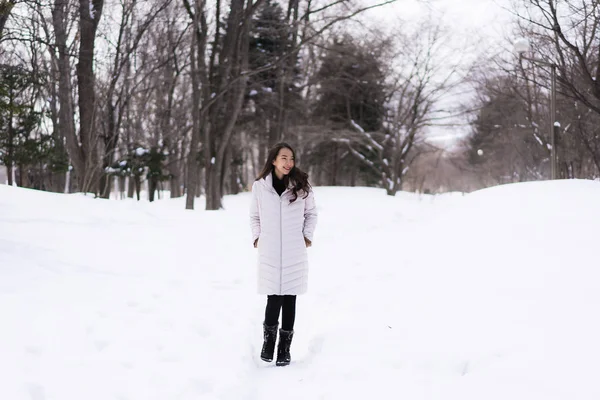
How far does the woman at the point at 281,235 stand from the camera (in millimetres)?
3932

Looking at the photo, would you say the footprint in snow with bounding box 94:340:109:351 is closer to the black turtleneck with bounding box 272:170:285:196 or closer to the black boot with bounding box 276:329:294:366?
the black boot with bounding box 276:329:294:366

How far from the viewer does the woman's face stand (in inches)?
156

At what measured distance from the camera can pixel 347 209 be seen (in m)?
18.6

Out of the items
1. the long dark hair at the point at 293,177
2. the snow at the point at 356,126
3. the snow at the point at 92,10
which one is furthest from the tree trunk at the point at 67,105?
the snow at the point at 356,126

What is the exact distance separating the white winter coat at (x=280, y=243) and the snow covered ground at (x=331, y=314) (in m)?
0.72

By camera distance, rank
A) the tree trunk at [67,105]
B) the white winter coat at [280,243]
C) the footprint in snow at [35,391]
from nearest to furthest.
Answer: the footprint in snow at [35,391] → the white winter coat at [280,243] → the tree trunk at [67,105]

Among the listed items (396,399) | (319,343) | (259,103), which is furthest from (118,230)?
(259,103)

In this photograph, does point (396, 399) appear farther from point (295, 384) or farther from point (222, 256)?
point (222, 256)

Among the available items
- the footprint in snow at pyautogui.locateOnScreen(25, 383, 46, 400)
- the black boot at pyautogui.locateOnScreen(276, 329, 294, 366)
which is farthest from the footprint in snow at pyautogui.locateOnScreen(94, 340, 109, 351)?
the black boot at pyautogui.locateOnScreen(276, 329, 294, 366)

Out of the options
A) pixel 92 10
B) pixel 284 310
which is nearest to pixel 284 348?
pixel 284 310

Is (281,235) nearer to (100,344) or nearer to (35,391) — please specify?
(100,344)

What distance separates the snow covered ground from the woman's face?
1672 millimetres

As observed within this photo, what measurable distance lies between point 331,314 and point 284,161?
2.25 meters

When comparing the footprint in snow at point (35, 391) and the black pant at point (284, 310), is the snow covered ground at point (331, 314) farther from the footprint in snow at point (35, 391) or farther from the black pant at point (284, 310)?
the black pant at point (284, 310)
